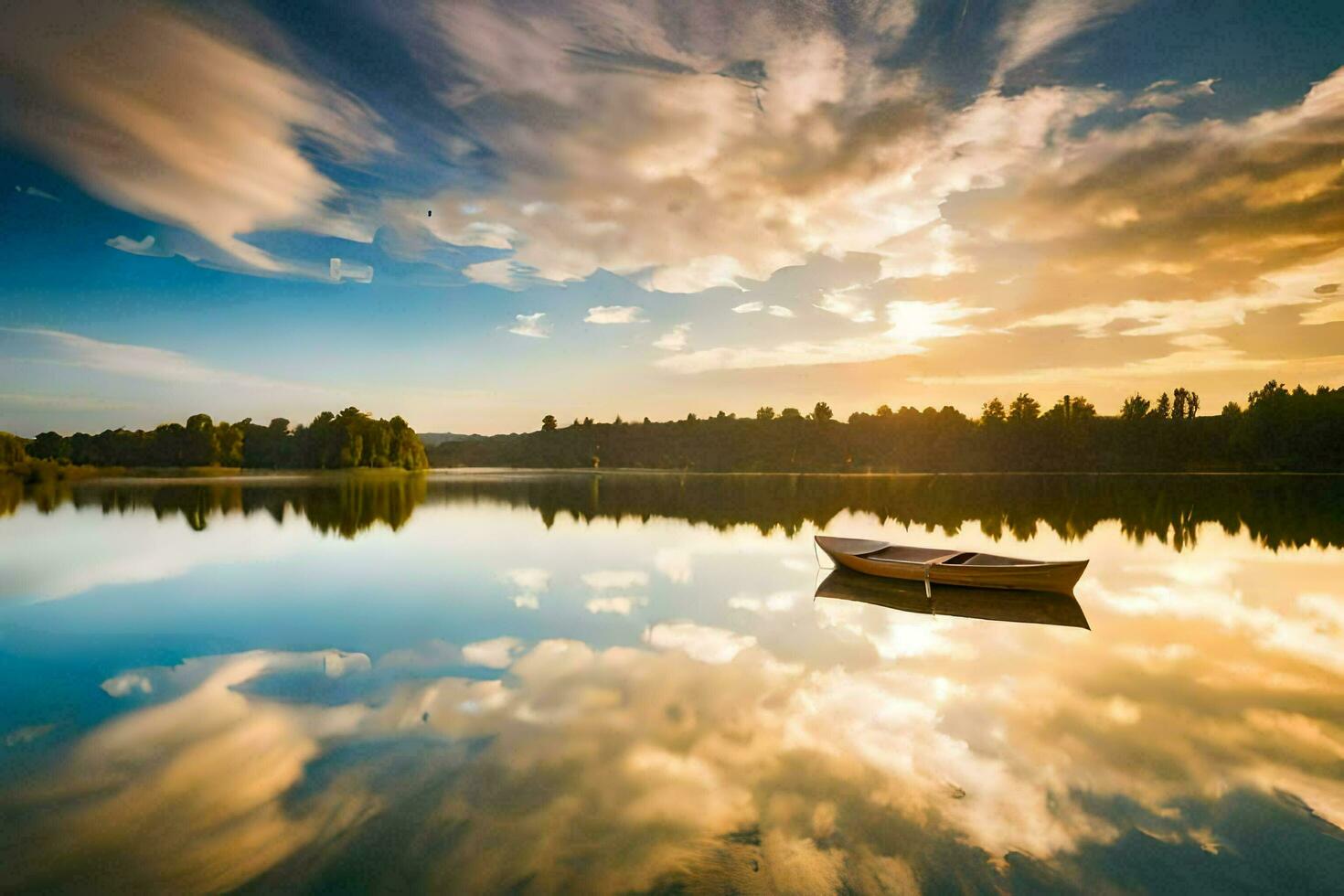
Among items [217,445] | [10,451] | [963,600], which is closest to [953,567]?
[963,600]

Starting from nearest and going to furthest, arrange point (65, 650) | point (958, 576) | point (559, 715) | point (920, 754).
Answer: point (920, 754) < point (559, 715) < point (65, 650) < point (958, 576)

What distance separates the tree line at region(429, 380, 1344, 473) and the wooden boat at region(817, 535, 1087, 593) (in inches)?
5700

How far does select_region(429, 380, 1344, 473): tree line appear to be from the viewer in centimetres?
12538

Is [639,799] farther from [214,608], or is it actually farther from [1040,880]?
[214,608]

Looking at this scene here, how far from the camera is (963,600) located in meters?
19.4

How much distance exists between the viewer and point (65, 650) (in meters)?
13.9

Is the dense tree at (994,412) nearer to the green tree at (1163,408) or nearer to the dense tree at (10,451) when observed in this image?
the green tree at (1163,408)

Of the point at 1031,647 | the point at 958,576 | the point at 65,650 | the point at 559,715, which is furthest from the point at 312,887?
the point at 958,576

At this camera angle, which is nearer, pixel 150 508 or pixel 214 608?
pixel 214 608

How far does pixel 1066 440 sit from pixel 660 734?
172 m

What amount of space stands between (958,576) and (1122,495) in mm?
57805

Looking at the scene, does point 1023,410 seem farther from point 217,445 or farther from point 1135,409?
point 217,445

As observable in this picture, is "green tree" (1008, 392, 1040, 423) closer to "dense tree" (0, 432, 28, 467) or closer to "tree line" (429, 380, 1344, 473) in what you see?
"tree line" (429, 380, 1344, 473)

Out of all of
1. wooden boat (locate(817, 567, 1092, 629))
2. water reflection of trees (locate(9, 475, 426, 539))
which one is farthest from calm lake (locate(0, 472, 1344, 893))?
water reflection of trees (locate(9, 475, 426, 539))
